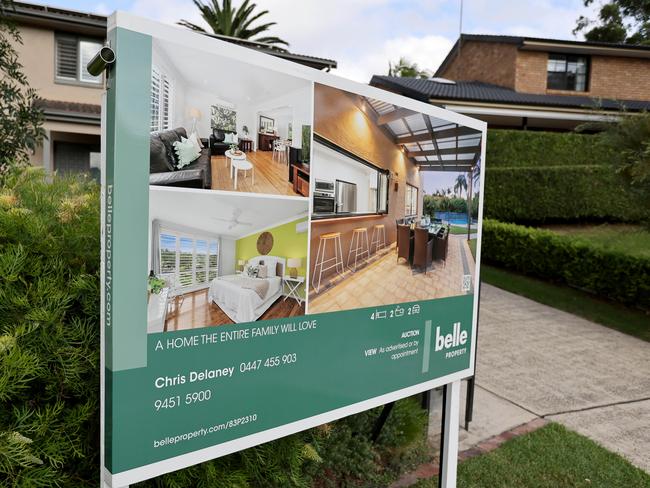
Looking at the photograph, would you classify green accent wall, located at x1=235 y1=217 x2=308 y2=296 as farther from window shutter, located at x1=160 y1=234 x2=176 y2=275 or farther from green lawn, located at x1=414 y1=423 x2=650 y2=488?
green lawn, located at x1=414 y1=423 x2=650 y2=488

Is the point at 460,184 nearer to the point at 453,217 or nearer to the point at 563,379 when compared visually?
the point at 453,217

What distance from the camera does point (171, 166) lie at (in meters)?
1.84

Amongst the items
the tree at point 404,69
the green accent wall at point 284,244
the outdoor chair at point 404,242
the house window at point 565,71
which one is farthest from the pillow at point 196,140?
the tree at point 404,69

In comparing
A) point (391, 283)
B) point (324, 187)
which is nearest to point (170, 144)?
point (324, 187)

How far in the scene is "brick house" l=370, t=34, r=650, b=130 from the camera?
826 inches

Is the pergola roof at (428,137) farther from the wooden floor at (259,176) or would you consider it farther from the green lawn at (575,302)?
the green lawn at (575,302)

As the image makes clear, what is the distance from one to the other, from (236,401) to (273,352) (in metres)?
0.24

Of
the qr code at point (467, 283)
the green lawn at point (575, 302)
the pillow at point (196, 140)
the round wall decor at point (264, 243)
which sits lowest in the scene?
the green lawn at point (575, 302)

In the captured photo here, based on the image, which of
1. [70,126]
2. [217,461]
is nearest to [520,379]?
[217,461]

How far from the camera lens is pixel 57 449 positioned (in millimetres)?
2053

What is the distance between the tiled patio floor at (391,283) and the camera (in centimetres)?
245

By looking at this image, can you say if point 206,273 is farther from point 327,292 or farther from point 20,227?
point 20,227

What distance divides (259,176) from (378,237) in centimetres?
85

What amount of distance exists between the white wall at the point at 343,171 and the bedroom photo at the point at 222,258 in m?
0.20
